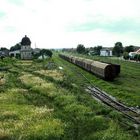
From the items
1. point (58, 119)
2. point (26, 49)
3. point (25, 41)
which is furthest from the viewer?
point (25, 41)

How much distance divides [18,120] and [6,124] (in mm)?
1466

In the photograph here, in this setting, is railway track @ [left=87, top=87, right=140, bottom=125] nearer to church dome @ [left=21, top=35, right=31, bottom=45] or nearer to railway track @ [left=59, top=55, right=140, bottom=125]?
railway track @ [left=59, top=55, right=140, bottom=125]

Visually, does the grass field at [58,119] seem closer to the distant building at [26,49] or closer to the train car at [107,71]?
the train car at [107,71]

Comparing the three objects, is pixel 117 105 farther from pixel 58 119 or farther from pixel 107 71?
pixel 107 71

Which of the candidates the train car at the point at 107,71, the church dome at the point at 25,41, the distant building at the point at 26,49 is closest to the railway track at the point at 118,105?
the train car at the point at 107,71

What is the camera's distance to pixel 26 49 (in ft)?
517

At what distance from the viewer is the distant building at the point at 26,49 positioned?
15544cm

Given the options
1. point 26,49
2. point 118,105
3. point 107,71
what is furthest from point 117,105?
point 26,49

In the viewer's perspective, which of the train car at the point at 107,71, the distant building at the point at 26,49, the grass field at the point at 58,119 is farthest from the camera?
the distant building at the point at 26,49

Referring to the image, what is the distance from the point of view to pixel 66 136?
828 inches

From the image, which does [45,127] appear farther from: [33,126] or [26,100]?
[26,100]

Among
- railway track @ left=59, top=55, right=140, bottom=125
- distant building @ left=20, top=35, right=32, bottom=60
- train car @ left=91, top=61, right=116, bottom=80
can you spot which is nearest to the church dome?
distant building @ left=20, top=35, right=32, bottom=60

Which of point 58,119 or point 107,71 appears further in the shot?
point 107,71

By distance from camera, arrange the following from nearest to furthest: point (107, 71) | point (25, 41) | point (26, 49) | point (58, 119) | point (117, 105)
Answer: point (58, 119), point (117, 105), point (107, 71), point (26, 49), point (25, 41)
